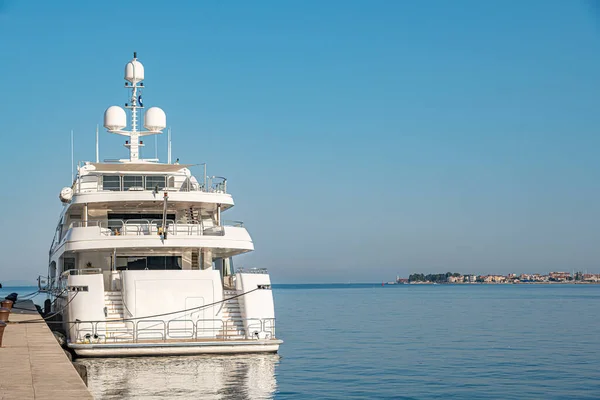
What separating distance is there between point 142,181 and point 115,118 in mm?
5642

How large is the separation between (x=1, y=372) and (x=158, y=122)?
20.5m

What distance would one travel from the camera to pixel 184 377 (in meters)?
22.6

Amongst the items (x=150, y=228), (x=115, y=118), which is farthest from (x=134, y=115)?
(x=150, y=228)

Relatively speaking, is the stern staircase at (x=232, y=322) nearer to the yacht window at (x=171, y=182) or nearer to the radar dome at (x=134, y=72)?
the yacht window at (x=171, y=182)

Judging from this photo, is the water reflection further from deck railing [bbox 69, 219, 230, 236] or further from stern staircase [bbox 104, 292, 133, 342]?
deck railing [bbox 69, 219, 230, 236]

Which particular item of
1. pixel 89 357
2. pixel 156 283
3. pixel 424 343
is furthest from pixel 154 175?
pixel 424 343

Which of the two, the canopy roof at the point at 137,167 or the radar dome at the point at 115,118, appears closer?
the canopy roof at the point at 137,167

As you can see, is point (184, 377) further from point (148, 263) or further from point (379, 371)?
point (148, 263)

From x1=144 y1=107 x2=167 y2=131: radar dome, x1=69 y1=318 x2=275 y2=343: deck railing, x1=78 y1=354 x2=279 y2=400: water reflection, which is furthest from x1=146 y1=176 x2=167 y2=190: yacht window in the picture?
x1=78 y1=354 x2=279 y2=400: water reflection

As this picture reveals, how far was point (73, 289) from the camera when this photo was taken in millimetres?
25594

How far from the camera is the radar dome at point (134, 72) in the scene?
3634 centimetres

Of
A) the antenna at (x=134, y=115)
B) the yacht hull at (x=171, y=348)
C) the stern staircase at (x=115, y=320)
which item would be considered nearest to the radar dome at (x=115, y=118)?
the antenna at (x=134, y=115)

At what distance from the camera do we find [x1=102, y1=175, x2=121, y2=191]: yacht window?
106 feet

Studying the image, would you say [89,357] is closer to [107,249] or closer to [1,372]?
[107,249]
